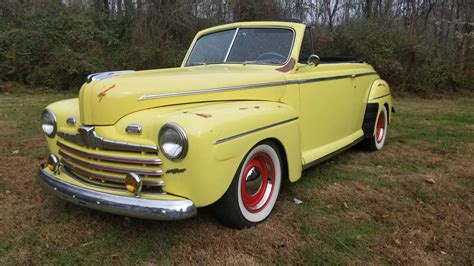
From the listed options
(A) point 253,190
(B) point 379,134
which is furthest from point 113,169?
(B) point 379,134

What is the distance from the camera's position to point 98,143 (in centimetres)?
276

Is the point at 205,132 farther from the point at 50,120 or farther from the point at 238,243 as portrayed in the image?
the point at 50,120

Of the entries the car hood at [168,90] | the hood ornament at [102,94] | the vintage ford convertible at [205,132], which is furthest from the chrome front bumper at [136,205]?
the hood ornament at [102,94]

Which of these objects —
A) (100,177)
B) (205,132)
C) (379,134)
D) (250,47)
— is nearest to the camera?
(205,132)

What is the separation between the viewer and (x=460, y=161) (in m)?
4.99

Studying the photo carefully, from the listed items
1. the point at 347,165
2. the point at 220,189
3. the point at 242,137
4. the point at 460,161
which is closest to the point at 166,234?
the point at 220,189

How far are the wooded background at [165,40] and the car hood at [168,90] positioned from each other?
29.9 ft

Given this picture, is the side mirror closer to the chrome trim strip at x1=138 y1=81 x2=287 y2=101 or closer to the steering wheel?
the steering wheel

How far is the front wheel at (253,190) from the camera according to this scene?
2.86 metres

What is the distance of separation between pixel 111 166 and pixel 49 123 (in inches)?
38.9

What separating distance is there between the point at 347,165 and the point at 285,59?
1665 millimetres

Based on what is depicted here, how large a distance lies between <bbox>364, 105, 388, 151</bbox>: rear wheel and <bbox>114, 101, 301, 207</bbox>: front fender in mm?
2824

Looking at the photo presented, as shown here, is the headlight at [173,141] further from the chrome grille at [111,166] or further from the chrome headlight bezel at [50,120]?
the chrome headlight bezel at [50,120]

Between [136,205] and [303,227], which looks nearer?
[136,205]
